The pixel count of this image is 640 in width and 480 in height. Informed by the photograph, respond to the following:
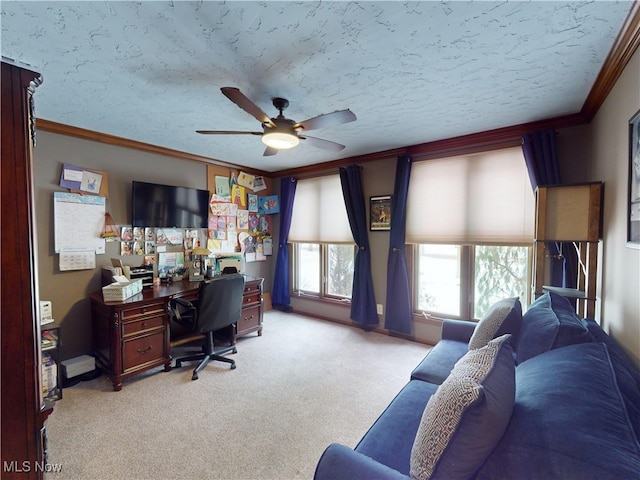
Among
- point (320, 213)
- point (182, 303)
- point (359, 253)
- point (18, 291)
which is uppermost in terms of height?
point (320, 213)

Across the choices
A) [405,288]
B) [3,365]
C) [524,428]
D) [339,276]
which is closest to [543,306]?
[524,428]

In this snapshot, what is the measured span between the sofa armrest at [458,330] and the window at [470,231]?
33.4 inches

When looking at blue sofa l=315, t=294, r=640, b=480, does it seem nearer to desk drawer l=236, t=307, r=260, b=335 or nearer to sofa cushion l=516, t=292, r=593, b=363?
sofa cushion l=516, t=292, r=593, b=363

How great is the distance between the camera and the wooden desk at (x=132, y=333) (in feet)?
7.77

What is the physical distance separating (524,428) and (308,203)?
3.80 metres

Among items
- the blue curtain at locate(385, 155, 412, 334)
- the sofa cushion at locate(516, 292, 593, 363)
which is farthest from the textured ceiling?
the sofa cushion at locate(516, 292, 593, 363)

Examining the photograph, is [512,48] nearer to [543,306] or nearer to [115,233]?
[543,306]

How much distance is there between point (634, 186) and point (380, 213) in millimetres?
2357

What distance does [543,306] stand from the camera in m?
1.69

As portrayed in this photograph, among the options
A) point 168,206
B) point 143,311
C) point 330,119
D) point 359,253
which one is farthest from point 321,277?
point 330,119

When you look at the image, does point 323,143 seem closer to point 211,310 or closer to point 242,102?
point 242,102

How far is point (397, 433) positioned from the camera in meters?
1.25

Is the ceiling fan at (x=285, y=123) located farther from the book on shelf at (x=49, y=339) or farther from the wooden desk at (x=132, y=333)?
the book on shelf at (x=49, y=339)

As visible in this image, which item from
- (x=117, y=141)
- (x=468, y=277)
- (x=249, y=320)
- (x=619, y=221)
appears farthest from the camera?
(x=249, y=320)
